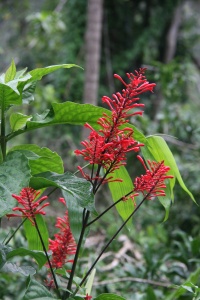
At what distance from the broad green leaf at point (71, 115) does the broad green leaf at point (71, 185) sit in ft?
0.36

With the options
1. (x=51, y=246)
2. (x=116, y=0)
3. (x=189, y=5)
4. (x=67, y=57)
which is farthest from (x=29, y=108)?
(x=51, y=246)

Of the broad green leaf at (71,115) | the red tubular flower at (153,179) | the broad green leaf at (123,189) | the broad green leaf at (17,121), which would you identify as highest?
the broad green leaf at (71,115)

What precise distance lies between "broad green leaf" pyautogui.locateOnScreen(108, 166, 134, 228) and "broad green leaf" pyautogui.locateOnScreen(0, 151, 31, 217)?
0.81ft

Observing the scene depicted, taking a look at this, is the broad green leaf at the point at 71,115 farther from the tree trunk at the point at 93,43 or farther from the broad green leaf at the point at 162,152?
the tree trunk at the point at 93,43

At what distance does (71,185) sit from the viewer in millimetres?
1027

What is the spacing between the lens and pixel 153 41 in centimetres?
791

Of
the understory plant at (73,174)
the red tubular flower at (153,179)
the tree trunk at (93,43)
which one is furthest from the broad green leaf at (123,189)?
the tree trunk at (93,43)

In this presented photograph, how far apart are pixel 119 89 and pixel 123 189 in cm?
631

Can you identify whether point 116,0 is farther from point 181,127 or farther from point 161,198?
point 161,198

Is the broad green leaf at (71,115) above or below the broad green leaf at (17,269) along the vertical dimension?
above

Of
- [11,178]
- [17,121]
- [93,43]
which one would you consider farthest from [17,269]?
[93,43]

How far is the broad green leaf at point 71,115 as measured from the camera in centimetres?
112

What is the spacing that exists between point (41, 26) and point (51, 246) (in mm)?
4519

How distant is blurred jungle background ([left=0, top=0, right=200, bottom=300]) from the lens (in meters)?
2.24
